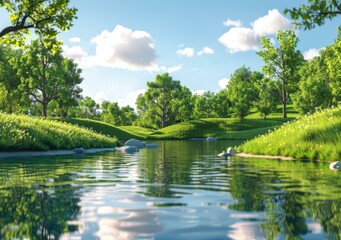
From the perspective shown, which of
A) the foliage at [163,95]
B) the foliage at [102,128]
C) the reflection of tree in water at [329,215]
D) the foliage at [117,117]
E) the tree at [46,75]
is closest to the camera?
the reflection of tree in water at [329,215]

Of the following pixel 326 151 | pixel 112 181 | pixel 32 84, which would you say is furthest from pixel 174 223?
pixel 32 84

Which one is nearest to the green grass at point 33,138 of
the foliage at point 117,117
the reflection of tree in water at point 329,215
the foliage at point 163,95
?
the reflection of tree in water at point 329,215

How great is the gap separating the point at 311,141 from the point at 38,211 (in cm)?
1306

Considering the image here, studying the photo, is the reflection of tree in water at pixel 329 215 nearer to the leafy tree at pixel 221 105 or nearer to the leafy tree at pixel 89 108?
the leafy tree at pixel 221 105

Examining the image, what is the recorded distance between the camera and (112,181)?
942 cm

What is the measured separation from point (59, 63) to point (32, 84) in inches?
260

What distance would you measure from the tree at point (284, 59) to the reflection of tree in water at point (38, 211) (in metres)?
76.5

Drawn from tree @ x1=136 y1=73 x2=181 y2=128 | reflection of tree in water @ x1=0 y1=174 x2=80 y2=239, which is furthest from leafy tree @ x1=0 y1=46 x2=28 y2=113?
reflection of tree in water @ x1=0 y1=174 x2=80 y2=239

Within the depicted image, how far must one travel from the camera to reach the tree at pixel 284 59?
79875 mm

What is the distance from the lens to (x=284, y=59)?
8081 centimetres

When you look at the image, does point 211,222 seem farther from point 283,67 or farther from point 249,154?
point 283,67

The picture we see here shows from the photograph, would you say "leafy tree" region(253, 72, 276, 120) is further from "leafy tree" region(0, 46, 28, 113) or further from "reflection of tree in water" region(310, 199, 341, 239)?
"reflection of tree in water" region(310, 199, 341, 239)

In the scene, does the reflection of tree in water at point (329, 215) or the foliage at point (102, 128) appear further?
the foliage at point (102, 128)

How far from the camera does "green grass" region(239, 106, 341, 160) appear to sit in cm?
1501
